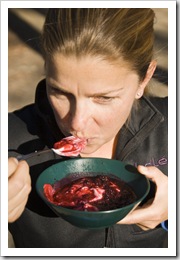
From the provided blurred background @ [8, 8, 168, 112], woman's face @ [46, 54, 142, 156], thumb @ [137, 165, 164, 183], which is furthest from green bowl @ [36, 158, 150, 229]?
blurred background @ [8, 8, 168, 112]

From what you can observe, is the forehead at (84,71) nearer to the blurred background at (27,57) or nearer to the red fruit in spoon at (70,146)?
the red fruit in spoon at (70,146)

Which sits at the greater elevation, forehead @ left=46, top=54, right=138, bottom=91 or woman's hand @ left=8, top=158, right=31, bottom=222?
forehead @ left=46, top=54, right=138, bottom=91

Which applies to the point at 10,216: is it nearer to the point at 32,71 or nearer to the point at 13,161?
the point at 13,161

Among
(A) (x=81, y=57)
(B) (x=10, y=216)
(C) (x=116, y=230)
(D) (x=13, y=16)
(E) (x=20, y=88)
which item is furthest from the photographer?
(D) (x=13, y=16)

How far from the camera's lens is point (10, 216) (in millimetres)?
2195

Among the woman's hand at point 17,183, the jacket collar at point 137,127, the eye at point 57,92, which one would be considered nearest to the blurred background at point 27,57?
the jacket collar at point 137,127

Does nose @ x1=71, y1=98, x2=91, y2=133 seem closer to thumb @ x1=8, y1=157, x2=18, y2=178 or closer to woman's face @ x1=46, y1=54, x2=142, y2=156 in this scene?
woman's face @ x1=46, y1=54, x2=142, y2=156

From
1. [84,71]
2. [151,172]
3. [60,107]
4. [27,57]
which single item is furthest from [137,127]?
[27,57]

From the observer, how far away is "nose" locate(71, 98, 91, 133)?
2109 millimetres

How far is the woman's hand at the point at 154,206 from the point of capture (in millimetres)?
2250

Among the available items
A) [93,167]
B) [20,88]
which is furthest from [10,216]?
[20,88]

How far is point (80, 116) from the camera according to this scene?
6.97 ft

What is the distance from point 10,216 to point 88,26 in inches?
40.7

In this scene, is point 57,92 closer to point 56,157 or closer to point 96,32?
point 96,32
